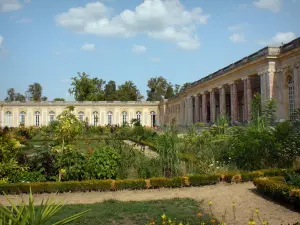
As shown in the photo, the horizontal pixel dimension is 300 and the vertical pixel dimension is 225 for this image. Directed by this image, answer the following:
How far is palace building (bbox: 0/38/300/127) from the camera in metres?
19.5

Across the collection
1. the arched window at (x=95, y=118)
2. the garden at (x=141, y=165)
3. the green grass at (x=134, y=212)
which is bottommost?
the green grass at (x=134, y=212)

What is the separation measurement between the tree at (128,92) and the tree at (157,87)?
9.70 ft

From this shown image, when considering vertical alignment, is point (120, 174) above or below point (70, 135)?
below

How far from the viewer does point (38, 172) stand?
26.4 feet

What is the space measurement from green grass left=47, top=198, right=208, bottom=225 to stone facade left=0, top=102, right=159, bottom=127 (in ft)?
143

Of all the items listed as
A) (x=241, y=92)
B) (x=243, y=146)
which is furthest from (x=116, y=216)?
(x=241, y=92)

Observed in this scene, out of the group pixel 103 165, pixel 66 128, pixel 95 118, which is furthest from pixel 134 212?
pixel 95 118

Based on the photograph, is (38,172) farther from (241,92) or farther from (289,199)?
(241,92)

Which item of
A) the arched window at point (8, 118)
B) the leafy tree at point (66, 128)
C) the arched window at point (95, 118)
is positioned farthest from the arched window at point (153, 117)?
the leafy tree at point (66, 128)

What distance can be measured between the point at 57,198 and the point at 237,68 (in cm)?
1957

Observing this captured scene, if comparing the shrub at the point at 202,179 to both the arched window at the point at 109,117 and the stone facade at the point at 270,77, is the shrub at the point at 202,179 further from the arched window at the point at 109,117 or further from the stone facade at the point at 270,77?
the arched window at the point at 109,117

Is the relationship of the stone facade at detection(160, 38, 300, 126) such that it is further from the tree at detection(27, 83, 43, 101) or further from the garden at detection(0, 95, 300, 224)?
the tree at detection(27, 83, 43, 101)

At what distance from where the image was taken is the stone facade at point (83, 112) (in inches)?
1954

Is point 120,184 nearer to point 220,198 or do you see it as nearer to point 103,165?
point 103,165
